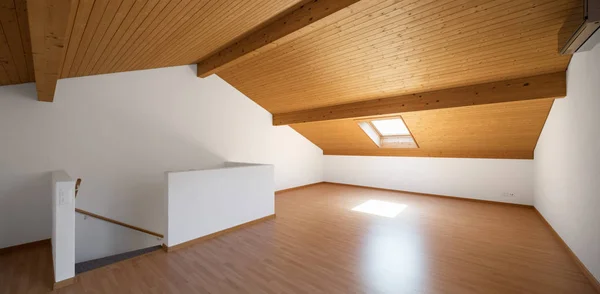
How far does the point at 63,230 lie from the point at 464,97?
5.47m

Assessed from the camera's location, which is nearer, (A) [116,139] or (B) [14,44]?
(B) [14,44]

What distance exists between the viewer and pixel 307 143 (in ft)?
27.3

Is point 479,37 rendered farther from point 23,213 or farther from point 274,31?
point 23,213

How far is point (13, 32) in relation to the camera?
6.85 feet

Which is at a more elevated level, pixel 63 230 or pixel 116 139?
pixel 116 139

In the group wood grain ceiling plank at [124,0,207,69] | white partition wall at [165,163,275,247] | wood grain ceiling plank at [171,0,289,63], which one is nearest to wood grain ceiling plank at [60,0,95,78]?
wood grain ceiling plank at [124,0,207,69]

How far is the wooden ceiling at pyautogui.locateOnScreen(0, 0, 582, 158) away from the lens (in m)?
2.38

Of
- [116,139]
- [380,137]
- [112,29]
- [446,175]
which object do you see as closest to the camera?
[112,29]

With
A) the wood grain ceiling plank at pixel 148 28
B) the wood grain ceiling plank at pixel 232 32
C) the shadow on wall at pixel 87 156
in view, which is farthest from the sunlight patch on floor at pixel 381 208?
the wood grain ceiling plank at pixel 148 28

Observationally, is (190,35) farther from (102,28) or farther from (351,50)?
(351,50)

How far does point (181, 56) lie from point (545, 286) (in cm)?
571

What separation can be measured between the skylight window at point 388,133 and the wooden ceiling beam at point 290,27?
3.41 metres

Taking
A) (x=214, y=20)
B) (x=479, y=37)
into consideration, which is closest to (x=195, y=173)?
(x=214, y=20)

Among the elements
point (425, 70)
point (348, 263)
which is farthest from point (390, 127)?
point (348, 263)
